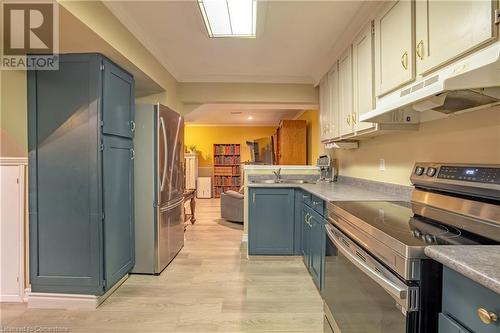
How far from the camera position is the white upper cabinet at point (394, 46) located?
1.58 meters

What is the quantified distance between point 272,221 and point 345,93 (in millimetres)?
1625

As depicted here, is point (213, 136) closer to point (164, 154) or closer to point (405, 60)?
point (164, 154)

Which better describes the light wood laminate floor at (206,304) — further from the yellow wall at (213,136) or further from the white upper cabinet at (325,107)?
the yellow wall at (213,136)

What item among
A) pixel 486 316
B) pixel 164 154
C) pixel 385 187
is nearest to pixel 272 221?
pixel 385 187

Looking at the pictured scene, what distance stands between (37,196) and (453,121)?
3.04 m

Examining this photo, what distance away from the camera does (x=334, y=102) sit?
3.07 metres

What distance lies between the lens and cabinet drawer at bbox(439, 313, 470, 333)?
2.38 ft

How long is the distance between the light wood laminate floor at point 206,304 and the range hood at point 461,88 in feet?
5.33

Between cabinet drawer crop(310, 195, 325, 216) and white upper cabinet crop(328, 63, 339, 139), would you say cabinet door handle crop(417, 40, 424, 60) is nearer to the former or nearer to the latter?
cabinet drawer crop(310, 195, 325, 216)

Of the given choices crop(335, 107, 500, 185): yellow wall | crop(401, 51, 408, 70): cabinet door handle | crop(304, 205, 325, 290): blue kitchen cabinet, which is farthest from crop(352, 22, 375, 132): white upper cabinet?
crop(304, 205, 325, 290): blue kitchen cabinet

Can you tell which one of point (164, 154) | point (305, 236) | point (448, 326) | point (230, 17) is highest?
point (230, 17)

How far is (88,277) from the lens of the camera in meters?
2.18

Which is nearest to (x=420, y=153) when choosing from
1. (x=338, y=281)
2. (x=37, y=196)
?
(x=338, y=281)

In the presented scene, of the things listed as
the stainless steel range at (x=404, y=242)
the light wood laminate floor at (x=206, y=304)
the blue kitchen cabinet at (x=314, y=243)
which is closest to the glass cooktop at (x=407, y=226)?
the stainless steel range at (x=404, y=242)
